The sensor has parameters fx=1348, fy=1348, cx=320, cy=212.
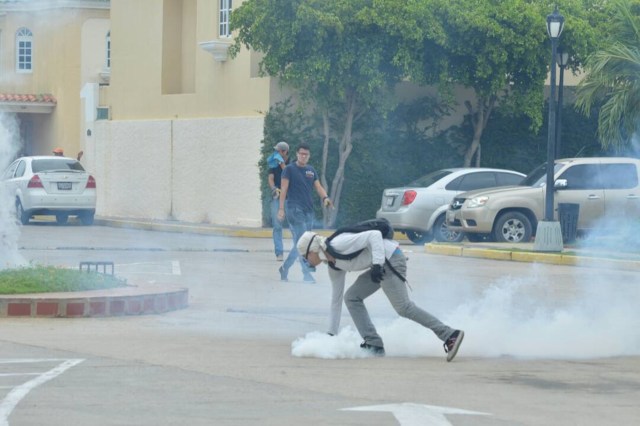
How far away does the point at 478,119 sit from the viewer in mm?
31672

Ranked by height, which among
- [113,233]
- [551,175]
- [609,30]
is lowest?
[113,233]

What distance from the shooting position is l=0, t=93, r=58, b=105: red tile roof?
133 ft

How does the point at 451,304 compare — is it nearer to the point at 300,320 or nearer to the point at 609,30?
the point at 300,320

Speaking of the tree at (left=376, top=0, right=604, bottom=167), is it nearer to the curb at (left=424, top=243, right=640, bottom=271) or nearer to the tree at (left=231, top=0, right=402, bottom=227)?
the tree at (left=231, top=0, right=402, bottom=227)

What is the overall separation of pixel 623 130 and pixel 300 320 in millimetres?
13237

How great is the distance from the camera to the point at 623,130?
25.4m

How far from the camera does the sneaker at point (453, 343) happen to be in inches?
424

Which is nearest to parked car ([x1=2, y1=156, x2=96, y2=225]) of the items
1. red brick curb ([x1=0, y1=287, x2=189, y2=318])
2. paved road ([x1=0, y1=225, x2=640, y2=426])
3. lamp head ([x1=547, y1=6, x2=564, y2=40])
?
lamp head ([x1=547, y1=6, x2=564, y2=40])

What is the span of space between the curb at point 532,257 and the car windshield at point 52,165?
11.1 m

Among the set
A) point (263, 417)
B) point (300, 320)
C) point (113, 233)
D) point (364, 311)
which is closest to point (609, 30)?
point (113, 233)

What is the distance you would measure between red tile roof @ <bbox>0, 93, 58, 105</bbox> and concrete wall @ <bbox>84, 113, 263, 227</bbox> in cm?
294

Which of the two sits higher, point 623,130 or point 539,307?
point 623,130

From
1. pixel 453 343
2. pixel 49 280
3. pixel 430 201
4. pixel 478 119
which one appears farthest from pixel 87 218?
pixel 453 343

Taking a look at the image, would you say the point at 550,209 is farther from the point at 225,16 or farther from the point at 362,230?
the point at 362,230
